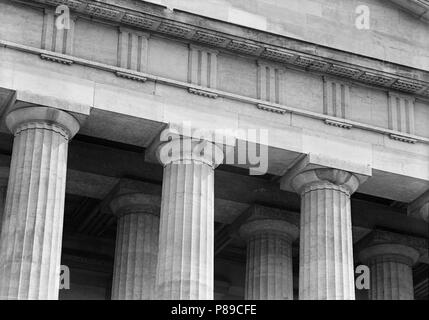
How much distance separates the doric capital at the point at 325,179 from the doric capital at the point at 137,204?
6.31 m

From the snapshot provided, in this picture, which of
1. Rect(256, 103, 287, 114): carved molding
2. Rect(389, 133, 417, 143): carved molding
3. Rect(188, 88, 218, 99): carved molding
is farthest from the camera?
Rect(389, 133, 417, 143): carved molding

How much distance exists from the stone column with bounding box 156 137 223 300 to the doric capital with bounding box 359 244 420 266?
11.9 metres

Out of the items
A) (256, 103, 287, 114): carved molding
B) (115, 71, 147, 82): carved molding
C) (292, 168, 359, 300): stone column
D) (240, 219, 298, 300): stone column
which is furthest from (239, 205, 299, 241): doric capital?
(115, 71, 147, 82): carved molding

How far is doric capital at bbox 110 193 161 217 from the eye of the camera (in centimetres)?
5731

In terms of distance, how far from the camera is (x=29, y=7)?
51781mm

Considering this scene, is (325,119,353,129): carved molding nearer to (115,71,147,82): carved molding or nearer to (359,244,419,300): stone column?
(115,71,147,82): carved molding

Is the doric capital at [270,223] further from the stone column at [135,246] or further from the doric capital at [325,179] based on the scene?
the doric capital at [325,179]

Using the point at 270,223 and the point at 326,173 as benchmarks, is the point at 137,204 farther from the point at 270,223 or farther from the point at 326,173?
the point at 326,173

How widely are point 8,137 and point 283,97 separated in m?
11.1

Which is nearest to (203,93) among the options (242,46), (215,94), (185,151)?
(215,94)

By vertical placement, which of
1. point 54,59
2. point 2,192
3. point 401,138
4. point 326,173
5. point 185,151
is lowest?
point 2,192

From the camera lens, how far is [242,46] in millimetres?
54188

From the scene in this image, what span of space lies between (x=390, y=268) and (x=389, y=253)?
0.67 metres
